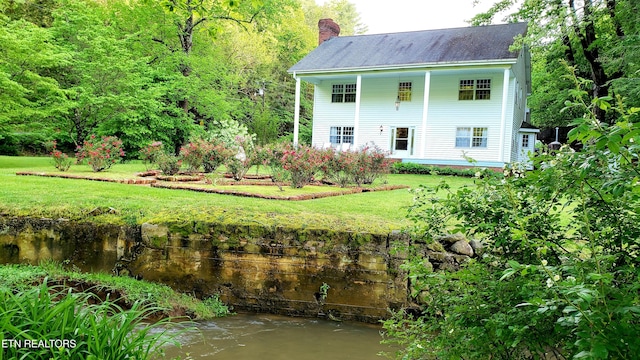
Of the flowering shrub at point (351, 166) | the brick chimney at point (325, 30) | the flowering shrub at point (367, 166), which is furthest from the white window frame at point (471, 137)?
the brick chimney at point (325, 30)

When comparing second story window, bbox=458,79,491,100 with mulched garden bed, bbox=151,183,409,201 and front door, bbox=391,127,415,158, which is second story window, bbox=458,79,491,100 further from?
mulched garden bed, bbox=151,183,409,201

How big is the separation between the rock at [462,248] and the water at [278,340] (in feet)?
4.18

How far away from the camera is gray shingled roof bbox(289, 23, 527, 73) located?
17.3 metres

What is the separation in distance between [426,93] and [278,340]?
15.4 metres

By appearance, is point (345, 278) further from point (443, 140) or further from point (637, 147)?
point (443, 140)

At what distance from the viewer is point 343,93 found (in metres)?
21.2

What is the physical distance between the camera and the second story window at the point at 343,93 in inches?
828

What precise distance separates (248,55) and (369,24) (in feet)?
91.9

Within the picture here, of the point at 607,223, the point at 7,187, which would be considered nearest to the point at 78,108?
the point at 7,187

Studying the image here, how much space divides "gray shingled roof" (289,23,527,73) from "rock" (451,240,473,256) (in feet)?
45.9

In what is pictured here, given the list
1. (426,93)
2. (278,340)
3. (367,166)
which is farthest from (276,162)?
(426,93)

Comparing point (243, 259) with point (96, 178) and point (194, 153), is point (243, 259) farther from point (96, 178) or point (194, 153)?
point (194, 153)

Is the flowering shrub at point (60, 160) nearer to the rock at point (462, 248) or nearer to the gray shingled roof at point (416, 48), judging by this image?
the rock at point (462, 248)

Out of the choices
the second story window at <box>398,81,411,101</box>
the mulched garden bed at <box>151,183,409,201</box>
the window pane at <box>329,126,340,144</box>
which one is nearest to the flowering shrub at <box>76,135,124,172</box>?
the mulched garden bed at <box>151,183,409,201</box>
